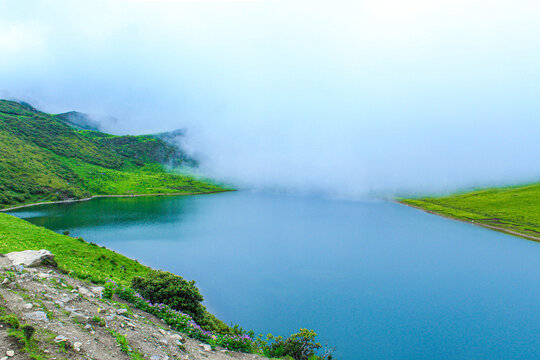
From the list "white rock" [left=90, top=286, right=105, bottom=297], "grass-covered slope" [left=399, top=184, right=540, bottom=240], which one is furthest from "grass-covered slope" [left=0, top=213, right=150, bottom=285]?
"grass-covered slope" [left=399, top=184, right=540, bottom=240]

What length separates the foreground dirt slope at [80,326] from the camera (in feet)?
39.3

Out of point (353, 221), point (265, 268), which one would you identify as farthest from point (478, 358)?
point (353, 221)

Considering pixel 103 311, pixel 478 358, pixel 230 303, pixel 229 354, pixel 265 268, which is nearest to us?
pixel 103 311

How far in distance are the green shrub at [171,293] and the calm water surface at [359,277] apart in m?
9.74

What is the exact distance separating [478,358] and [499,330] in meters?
7.45

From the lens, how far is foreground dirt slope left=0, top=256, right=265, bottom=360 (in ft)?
39.3

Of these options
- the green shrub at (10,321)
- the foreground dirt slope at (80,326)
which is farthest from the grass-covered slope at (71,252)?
the green shrub at (10,321)

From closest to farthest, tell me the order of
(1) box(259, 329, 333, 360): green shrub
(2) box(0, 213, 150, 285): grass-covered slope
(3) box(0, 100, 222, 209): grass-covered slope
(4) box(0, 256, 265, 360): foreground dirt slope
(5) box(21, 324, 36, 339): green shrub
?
1. (5) box(21, 324, 36, 339): green shrub
2. (4) box(0, 256, 265, 360): foreground dirt slope
3. (1) box(259, 329, 333, 360): green shrub
4. (2) box(0, 213, 150, 285): grass-covered slope
5. (3) box(0, 100, 222, 209): grass-covered slope

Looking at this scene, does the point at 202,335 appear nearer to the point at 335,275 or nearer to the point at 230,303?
the point at 230,303

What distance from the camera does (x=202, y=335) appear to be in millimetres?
19859

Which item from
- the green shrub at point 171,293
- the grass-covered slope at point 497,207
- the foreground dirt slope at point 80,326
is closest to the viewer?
the foreground dirt slope at point 80,326

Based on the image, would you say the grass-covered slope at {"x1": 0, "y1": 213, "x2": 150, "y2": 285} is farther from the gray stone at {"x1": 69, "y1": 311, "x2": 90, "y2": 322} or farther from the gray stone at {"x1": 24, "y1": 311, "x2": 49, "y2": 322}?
the gray stone at {"x1": 24, "y1": 311, "x2": 49, "y2": 322}

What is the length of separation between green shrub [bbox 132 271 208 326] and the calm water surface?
31.9 ft

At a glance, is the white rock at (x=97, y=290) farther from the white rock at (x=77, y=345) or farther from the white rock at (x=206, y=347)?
the white rock at (x=77, y=345)
